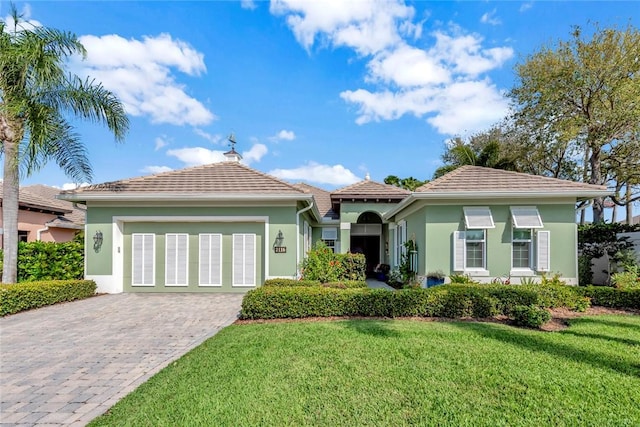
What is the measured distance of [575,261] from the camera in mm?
12031

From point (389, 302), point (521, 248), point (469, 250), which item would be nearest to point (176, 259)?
point (389, 302)

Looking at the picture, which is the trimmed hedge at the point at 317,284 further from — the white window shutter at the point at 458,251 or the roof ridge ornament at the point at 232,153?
the roof ridge ornament at the point at 232,153

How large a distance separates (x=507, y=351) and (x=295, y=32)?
13369 mm

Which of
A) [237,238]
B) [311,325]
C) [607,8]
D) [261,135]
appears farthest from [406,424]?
[607,8]

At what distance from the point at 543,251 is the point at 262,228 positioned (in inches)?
410

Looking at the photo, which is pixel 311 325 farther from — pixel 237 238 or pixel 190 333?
pixel 237 238

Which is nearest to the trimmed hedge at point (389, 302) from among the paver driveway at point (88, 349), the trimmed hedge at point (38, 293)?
the paver driveway at point (88, 349)

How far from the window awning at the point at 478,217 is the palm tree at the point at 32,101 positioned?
45.2 feet

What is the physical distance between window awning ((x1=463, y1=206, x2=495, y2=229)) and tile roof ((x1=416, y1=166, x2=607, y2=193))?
744 mm

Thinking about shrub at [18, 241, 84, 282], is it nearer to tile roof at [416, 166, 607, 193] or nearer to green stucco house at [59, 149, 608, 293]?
green stucco house at [59, 149, 608, 293]

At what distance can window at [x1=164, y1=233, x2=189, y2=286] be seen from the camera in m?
13.1

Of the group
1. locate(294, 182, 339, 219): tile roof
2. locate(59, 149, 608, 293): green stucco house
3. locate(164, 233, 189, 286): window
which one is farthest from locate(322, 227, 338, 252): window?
locate(164, 233, 189, 286): window

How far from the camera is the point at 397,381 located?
452cm

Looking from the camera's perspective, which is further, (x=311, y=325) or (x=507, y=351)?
(x=311, y=325)
